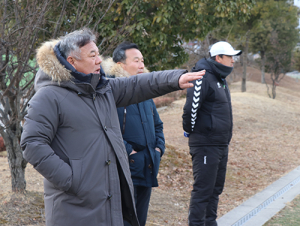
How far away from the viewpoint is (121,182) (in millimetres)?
2406

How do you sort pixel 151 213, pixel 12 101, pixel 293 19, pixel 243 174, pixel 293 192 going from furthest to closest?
1. pixel 293 19
2. pixel 243 174
3. pixel 293 192
4. pixel 151 213
5. pixel 12 101

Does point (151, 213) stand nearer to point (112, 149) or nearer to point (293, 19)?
point (112, 149)

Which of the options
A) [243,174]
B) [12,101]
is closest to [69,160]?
[12,101]

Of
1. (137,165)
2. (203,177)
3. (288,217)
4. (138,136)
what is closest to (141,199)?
(137,165)

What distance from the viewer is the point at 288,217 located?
4.80 m

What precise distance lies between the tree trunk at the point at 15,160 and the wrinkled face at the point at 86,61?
2597mm

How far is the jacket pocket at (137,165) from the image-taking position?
3209 millimetres

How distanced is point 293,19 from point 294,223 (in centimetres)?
2481

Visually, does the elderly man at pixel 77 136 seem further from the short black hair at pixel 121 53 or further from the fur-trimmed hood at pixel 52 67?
the short black hair at pixel 121 53

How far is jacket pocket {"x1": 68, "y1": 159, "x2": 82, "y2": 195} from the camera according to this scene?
2121 mm

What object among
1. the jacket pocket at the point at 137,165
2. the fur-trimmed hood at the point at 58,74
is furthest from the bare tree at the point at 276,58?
the fur-trimmed hood at the point at 58,74

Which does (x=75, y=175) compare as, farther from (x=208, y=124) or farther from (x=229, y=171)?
(x=229, y=171)

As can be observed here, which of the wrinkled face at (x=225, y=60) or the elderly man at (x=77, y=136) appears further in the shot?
the wrinkled face at (x=225, y=60)

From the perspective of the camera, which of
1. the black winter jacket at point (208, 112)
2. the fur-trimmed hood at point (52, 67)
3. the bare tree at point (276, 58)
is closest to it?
the fur-trimmed hood at point (52, 67)
